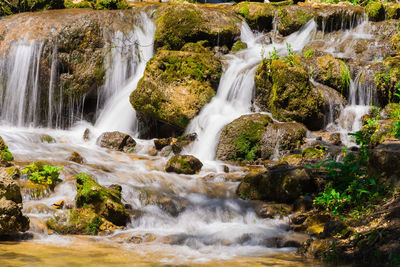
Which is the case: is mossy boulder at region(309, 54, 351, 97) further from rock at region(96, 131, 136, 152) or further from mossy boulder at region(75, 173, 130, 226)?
mossy boulder at region(75, 173, 130, 226)

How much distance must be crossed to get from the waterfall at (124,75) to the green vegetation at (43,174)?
225 inches

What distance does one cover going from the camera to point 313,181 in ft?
22.1

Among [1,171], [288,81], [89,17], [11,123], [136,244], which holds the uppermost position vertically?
[89,17]

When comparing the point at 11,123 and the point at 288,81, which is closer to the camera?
the point at 288,81

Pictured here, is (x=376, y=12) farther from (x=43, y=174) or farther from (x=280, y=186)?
(x=43, y=174)

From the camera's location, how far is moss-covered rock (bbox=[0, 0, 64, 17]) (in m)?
16.4

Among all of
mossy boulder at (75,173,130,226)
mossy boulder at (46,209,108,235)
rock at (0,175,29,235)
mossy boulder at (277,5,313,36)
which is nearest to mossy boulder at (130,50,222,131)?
mossy boulder at (277,5,313,36)

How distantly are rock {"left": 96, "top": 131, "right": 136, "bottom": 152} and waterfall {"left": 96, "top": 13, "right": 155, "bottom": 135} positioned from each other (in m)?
1.60

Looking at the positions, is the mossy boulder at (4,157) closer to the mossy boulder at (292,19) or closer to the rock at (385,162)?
the rock at (385,162)

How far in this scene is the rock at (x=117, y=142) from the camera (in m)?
10.9

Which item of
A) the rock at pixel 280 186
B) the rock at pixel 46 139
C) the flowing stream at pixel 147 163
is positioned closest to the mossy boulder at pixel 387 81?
the flowing stream at pixel 147 163

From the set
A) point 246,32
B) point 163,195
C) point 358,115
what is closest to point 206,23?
point 246,32

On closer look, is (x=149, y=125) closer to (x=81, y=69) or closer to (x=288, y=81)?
(x=81, y=69)

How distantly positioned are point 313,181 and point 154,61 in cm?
688
